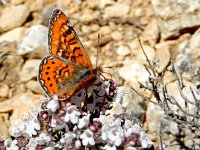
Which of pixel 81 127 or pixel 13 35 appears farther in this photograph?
pixel 13 35

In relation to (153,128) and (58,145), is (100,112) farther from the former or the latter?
(153,128)

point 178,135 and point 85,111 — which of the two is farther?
point 178,135

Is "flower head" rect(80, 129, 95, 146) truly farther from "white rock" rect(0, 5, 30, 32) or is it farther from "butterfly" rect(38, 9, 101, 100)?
"white rock" rect(0, 5, 30, 32)

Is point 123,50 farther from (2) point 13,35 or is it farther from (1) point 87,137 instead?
(1) point 87,137

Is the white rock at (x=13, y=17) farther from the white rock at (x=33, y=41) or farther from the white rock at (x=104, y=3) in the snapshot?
the white rock at (x=104, y=3)

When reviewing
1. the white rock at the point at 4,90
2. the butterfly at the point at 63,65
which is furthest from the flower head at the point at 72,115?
the white rock at the point at 4,90

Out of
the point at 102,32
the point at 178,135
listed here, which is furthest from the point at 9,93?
the point at 178,135

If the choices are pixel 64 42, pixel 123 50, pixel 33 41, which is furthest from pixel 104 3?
pixel 64 42
